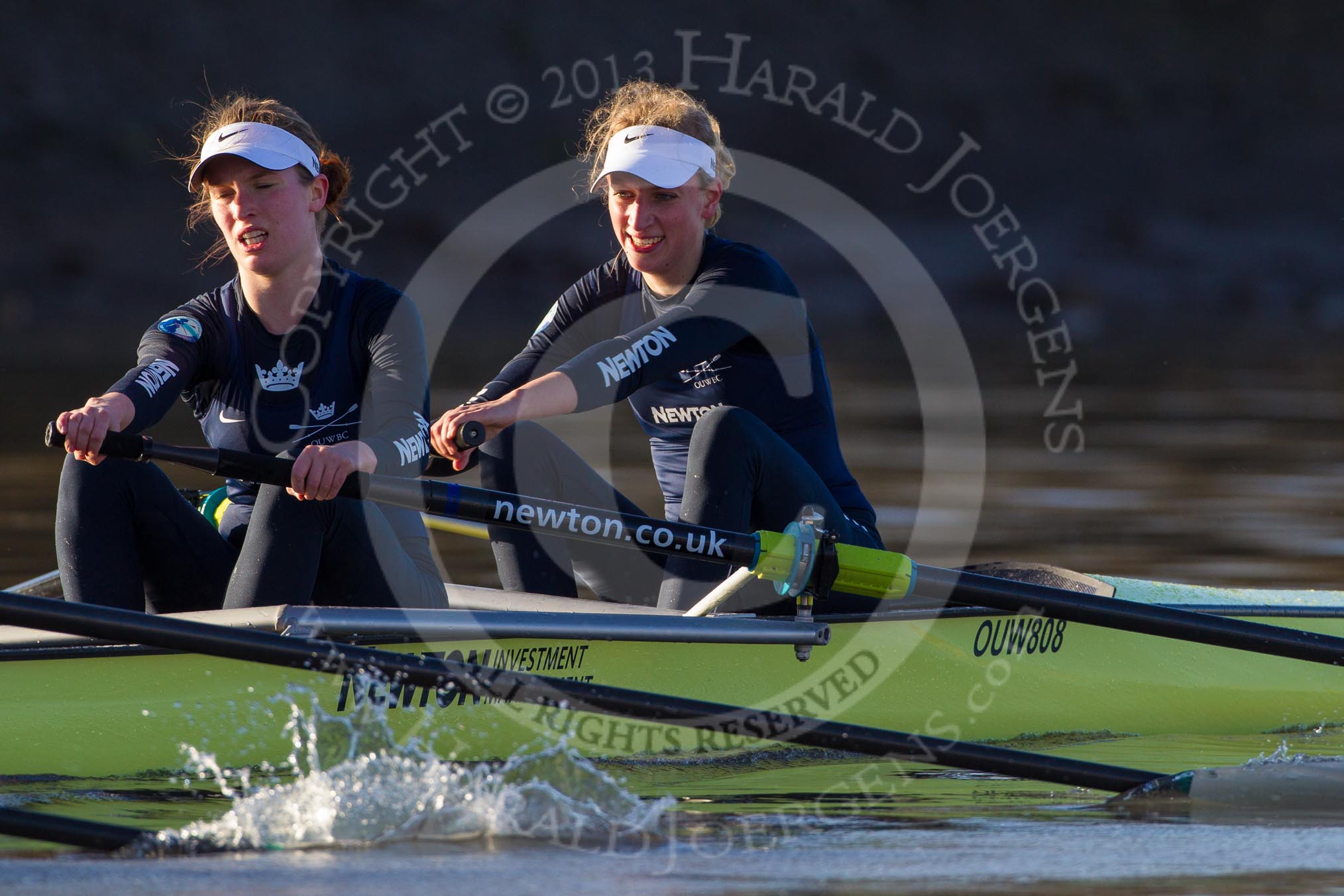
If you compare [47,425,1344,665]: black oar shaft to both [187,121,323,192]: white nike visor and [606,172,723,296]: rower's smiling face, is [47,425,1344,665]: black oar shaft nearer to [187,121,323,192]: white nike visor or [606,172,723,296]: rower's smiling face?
[187,121,323,192]: white nike visor

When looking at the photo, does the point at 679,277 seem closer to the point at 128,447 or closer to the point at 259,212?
the point at 259,212

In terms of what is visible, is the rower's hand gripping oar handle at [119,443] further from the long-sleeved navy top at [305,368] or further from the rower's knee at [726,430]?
the rower's knee at [726,430]

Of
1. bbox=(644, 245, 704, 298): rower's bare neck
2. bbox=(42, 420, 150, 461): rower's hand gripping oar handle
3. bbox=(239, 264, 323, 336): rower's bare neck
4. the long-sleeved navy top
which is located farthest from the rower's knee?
bbox=(42, 420, 150, 461): rower's hand gripping oar handle

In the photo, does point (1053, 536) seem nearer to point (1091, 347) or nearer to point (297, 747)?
point (297, 747)

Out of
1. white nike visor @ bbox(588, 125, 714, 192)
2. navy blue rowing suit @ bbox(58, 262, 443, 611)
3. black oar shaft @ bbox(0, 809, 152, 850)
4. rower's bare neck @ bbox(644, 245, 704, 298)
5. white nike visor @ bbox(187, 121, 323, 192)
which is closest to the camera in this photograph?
black oar shaft @ bbox(0, 809, 152, 850)

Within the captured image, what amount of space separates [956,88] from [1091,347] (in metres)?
16.4

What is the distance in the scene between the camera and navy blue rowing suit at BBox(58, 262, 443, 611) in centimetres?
379

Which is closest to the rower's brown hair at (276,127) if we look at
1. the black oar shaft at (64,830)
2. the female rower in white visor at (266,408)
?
the female rower in white visor at (266,408)

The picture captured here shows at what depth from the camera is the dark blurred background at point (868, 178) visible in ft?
45.8

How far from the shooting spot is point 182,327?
4023 mm

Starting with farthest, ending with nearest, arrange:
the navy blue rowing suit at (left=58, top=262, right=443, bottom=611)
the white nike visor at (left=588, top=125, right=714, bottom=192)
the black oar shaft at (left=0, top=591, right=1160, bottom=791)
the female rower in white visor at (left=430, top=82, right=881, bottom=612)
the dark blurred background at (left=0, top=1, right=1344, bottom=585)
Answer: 1. the dark blurred background at (left=0, top=1, right=1344, bottom=585)
2. the white nike visor at (left=588, top=125, right=714, bottom=192)
3. the female rower in white visor at (left=430, top=82, right=881, bottom=612)
4. the navy blue rowing suit at (left=58, top=262, right=443, bottom=611)
5. the black oar shaft at (left=0, top=591, right=1160, bottom=791)

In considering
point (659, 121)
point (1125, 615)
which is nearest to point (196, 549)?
point (659, 121)

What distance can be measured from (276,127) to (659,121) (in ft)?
3.22

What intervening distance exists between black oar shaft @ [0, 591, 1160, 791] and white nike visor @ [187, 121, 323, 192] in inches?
45.7
